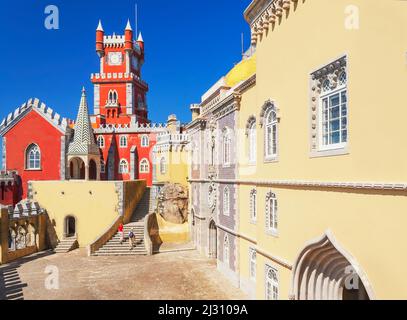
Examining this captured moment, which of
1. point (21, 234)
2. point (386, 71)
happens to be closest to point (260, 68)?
point (386, 71)

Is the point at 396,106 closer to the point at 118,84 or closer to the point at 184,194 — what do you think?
the point at 184,194

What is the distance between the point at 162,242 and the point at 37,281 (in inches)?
443

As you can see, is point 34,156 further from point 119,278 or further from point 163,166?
point 119,278

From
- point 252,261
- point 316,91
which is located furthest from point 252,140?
point 316,91

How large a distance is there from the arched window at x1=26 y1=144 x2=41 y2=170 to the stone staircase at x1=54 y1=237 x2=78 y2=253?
33.0 feet

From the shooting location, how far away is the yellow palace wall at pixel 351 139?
224 inches

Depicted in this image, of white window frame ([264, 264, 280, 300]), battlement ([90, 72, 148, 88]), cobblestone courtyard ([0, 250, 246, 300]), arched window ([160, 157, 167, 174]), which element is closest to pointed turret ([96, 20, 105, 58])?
battlement ([90, 72, 148, 88])

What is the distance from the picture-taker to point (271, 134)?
36.0 ft

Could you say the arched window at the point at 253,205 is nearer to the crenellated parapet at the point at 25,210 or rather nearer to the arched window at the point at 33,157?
the crenellated parapet at the point at 25,210

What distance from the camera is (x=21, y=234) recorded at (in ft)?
78.1

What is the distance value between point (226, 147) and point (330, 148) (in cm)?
1045

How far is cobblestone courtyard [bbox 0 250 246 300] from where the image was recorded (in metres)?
15.0

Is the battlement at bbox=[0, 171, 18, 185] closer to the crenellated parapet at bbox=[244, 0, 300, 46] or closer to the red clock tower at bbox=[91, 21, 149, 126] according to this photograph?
the red clock tower at bbox=[91, 21, 149, 126]

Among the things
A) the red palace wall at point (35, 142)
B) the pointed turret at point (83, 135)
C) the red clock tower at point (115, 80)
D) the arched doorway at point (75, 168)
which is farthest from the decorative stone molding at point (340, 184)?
the red clock tower at point (115, 80)
